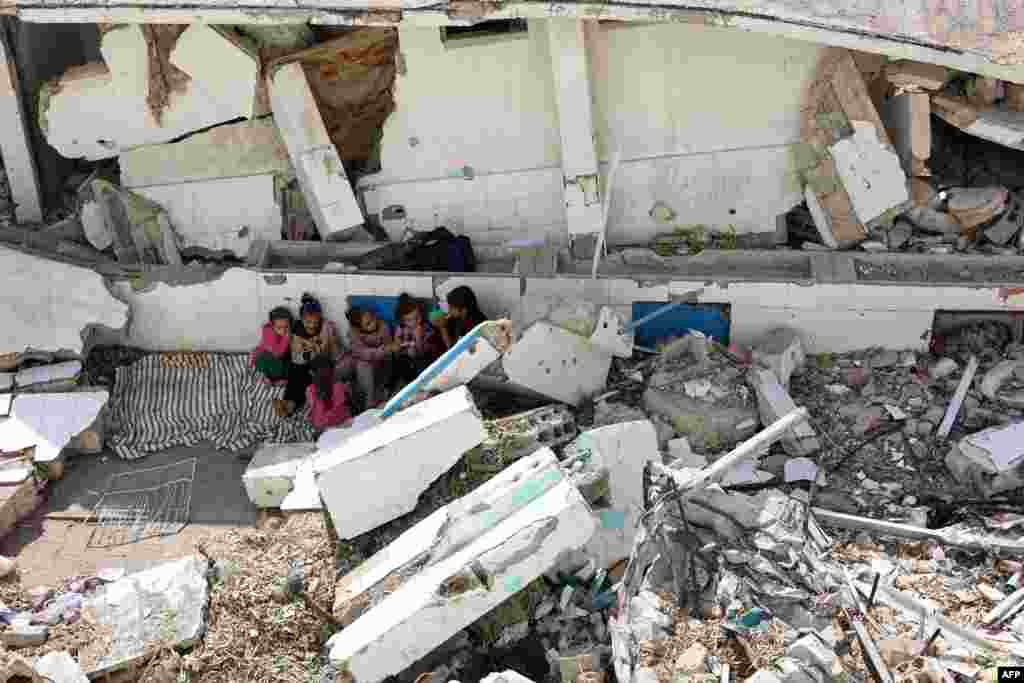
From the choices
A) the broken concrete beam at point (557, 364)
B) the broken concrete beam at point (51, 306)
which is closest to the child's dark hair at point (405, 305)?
the broken concrete beam at point (557, 364)

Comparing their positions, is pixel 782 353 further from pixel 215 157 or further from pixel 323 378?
pixel 215 157

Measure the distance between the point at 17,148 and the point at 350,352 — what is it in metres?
3.56

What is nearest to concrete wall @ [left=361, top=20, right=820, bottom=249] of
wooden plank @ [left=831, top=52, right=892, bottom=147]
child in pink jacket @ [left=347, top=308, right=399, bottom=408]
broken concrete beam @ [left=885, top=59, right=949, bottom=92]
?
wooden plank @ [left=831, top=52, right=892, bottom=147]

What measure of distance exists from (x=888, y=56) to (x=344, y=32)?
4.18 m

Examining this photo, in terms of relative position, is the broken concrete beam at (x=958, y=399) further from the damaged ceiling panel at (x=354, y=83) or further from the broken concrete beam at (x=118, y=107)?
the broken concrete beam at (x=118, y=107)

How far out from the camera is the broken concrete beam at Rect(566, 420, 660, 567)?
8.04 metres

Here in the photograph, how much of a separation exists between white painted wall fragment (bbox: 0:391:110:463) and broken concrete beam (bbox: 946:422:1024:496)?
6.46 metres

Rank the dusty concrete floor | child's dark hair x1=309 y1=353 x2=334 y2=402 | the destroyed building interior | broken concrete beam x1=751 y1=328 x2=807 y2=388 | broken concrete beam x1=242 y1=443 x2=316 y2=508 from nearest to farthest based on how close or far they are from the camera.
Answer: the destroyed building interior, the dusty concrete floor, broken concrete beam x1=242 y1=443 x2=316 y2=508, broken concrete beam x1=751 y1=328 x2=807 y2=388, child's dark hair x1=309 y1=353 x2=334 y2=402

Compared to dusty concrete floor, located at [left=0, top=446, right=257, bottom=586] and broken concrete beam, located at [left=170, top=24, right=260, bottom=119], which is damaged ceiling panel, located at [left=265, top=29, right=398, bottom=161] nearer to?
broken concrete beam, located at [left=170, top=24, right=260, bottom=119]

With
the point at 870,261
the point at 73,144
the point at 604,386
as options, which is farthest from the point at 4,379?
the point at 870,261

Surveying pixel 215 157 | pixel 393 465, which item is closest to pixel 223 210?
pixel 215 157

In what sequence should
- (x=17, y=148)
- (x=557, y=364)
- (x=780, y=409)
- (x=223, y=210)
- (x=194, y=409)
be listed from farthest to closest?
(x=17, y=148), (x=223, y=210), (x=194, y=409), (x=557, y=364), (x=780, y=409)

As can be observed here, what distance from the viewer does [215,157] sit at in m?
10.3

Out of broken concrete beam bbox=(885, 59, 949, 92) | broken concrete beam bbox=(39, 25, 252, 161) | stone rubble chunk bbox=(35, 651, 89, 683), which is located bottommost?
stone rubble chunk bbox=(35, 651, 89, 683)
